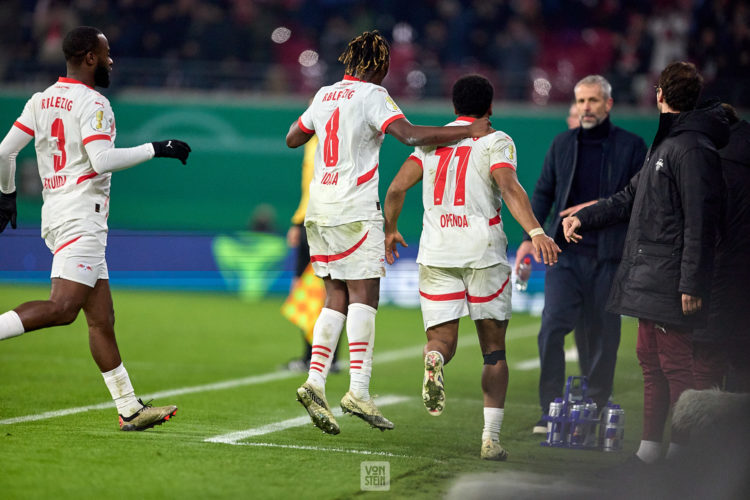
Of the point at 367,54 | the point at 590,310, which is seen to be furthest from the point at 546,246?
the point at 590,310

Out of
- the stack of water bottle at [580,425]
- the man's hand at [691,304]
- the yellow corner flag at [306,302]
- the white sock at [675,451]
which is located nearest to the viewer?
the white sock at [675,451]

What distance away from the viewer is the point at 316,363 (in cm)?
632

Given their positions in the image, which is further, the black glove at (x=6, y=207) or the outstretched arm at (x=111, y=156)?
the black glove at (x=6, y=207)

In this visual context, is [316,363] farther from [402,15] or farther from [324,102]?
[402,15]

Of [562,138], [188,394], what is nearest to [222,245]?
[188,394]

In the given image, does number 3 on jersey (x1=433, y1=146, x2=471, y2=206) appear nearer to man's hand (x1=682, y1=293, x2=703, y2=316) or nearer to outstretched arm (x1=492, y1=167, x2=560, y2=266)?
outstretched arm (x1=492, y1=167, x2=560, y2=266)

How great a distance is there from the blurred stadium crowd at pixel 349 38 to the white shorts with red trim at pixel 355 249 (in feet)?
45.6

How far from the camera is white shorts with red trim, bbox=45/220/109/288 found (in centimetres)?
611

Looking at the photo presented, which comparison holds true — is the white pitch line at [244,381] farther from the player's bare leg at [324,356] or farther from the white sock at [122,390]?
the player's bare leg at [324,356]

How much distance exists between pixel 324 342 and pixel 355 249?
0.62m

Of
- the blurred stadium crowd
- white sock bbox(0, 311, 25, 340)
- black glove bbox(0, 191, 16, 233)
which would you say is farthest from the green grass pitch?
the blurred stadium crowd

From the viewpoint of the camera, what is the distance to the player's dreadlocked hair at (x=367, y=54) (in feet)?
21.1

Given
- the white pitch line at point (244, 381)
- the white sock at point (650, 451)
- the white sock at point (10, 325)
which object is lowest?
the white pitch line at point (244, 381)

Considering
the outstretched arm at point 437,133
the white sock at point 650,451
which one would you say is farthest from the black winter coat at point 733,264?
the outstretched arm at point 437,133
